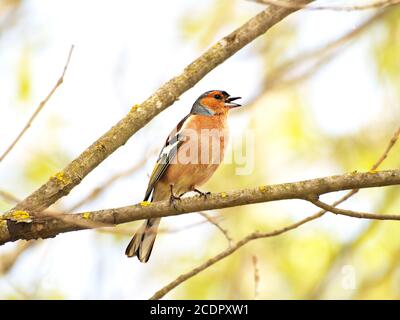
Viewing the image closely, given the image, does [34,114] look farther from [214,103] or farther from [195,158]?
[214,103]

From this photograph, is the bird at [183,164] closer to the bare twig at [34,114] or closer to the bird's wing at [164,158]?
the bird's wing at [164,158]

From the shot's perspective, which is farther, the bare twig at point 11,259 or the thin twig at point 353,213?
the bare twig at point 11,259

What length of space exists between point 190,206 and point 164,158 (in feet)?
6.53

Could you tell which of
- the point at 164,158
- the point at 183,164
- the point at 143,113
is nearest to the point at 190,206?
the point at 143,113

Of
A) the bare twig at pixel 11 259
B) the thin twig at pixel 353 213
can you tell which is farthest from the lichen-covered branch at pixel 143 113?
the thin twig at pixel 353 213

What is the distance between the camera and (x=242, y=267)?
1012 cm

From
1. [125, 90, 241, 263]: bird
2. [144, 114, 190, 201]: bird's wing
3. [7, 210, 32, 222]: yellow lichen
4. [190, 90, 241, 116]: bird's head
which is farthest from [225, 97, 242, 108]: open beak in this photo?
[7, 210, 32, 222]: yellow lichen

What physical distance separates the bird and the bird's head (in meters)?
0.27

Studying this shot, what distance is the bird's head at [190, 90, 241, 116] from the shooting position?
7418 millimetres

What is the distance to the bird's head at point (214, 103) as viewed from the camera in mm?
7418

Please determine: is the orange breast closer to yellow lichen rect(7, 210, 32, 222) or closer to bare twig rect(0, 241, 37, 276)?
bare twig rect(0, 241, 37, 276)

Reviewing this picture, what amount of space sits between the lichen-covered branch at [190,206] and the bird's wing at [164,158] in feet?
5.97

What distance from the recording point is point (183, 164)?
6531 mm
